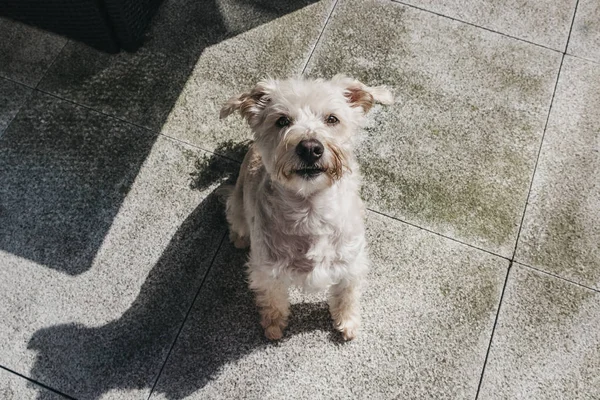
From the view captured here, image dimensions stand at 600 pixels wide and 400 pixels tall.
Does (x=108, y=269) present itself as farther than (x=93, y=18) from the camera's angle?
No

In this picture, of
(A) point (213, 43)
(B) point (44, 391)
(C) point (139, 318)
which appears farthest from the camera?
(A) point (213, 43)

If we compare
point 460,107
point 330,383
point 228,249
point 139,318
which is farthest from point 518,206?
point 139,318

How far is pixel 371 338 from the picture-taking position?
4309 millimetres

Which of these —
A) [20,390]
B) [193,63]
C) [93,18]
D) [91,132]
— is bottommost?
[20,390]

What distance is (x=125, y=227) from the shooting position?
4742 mm

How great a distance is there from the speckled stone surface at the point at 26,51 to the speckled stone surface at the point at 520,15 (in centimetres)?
385

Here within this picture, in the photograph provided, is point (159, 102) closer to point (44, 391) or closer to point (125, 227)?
point (125, 227)

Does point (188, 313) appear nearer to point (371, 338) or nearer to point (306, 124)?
point (371, 338)

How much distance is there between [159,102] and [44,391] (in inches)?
110

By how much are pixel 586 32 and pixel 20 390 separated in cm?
637

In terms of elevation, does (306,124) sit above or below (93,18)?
above

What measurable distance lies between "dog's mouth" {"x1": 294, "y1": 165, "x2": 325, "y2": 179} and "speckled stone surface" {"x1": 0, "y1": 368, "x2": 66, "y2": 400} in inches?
104

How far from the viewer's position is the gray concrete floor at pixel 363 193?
421cm

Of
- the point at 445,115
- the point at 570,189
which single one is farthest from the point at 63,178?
the point at 570,189
